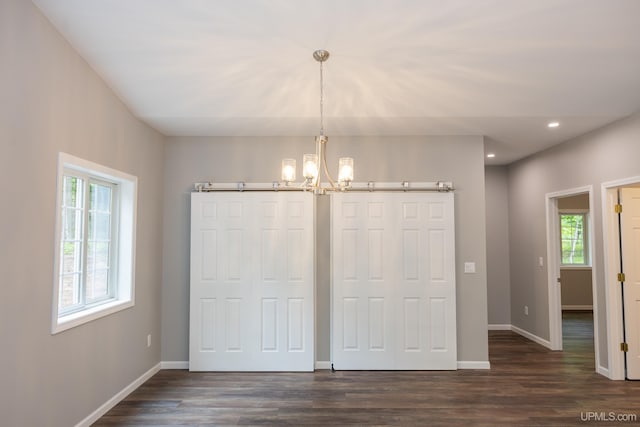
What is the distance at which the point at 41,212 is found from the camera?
2.55 metres

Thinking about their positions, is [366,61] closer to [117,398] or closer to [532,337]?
[117,398]

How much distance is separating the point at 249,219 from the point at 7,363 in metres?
2.51

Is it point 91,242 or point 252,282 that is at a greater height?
point 91,242

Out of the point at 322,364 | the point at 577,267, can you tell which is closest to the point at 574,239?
the point at 577,267

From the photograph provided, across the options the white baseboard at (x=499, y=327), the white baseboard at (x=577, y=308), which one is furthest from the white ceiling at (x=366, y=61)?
the white baseboard at (x=577, y=308)

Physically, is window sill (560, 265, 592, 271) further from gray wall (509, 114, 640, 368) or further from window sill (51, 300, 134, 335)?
window sill (51, 300, 134, 335)

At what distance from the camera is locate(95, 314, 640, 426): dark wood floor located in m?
3.15

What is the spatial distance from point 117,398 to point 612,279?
17.0ft

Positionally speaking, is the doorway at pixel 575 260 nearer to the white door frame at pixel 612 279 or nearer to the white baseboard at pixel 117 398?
the white door frame at pixel 612 279

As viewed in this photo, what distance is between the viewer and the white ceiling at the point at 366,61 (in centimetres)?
259

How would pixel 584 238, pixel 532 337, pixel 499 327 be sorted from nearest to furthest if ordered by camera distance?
pixel 532 337 < pixel 499 327 < pixel 584 238

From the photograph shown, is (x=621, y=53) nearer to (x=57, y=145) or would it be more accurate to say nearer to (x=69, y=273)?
(x=57, y=145)

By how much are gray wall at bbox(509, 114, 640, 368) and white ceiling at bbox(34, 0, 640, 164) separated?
1.01 feet

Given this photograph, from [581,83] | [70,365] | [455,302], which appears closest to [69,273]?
[70,365]
